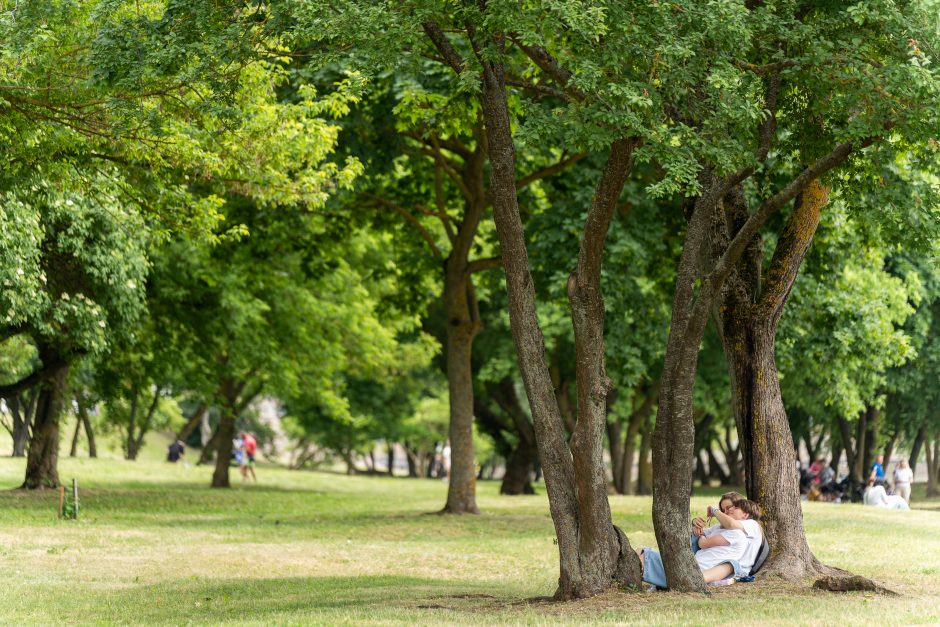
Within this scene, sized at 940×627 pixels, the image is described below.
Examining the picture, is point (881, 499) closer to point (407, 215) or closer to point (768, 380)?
point (407, 215)

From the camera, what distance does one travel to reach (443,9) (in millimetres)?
11227

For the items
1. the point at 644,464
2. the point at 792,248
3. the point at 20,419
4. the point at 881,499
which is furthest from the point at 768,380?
the point at 20,419

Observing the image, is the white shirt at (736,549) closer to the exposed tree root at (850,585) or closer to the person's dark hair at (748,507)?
the person's dark hair at (748,507)

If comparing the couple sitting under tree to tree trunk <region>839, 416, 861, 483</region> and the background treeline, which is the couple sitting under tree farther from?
tree trunk <region>839, 416, 861, 483</region>

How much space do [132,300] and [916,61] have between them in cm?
1606

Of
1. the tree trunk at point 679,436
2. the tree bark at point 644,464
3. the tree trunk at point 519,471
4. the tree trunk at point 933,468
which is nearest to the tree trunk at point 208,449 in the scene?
the tree trunk at point 519,471

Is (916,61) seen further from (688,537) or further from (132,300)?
(132,300)

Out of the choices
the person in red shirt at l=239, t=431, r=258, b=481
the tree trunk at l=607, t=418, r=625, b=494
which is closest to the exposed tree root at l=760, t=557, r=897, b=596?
the tree trunk at l=607, t=418, r=625, b=494

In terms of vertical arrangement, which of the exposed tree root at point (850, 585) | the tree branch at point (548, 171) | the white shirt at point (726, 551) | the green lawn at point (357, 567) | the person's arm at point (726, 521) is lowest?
the green lawn at point (357, 567)

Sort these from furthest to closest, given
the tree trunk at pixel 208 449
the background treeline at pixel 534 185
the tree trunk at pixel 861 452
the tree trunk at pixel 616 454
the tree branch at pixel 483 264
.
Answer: the tree trunk at pixel 208 449 < the tree trunk at pixel 861 452 < the tree trunk at pixel 616 454 < the tree branch at pixel 483 264 < the background treeline at pixel 534 185

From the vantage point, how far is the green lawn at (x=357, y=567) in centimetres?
1013

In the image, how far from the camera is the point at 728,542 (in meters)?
11.7

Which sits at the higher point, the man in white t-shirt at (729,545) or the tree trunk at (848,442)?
the tree trunk at (848,442)

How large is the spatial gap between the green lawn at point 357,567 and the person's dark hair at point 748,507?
0.74 m
